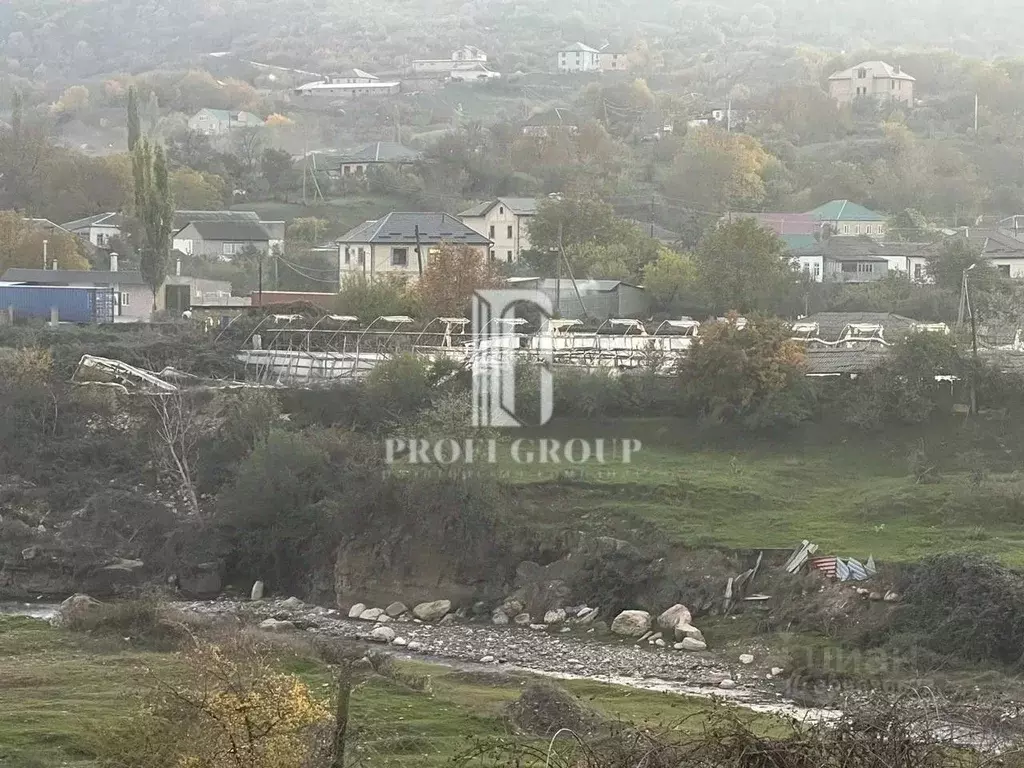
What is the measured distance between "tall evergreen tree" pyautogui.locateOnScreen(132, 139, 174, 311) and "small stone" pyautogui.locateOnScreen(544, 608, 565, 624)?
24387 millimetres

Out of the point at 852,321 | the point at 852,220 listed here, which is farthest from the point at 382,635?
the point at 852,220

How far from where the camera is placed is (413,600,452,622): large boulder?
2935 centimetres

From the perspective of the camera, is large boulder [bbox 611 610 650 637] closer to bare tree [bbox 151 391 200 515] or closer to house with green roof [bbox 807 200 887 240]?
bare tree [bbox 151 391 200 515]

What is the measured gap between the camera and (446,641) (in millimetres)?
27516

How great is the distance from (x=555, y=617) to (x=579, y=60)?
118 m

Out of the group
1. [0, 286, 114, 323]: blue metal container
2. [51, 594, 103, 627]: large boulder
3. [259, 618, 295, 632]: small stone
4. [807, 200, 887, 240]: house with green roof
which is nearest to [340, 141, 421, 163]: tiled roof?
[807, 200, 887, 240]: house with green roof

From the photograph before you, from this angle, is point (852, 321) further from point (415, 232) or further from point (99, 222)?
point (99, 222)

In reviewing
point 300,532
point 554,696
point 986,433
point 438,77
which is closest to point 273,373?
point 300,532

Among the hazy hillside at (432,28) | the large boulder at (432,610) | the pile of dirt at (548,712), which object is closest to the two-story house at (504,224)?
the large boulder at (432,610)

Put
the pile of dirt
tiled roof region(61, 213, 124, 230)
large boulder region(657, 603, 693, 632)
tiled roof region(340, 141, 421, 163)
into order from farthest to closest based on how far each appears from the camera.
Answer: tiled roof region(340, 141, 421, 163) < tiled roof region(61, 213, 124, 230) < large boulder region(657, 603, 693, 632) < the pile of dirt

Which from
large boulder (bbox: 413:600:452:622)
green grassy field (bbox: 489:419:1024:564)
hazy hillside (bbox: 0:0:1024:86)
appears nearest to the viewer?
green grassy field (bbox: 489:419:1024:564)

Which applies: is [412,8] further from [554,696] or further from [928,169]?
[554,696]

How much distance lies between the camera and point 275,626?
28.2 metres

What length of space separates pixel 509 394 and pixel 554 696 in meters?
16.8
